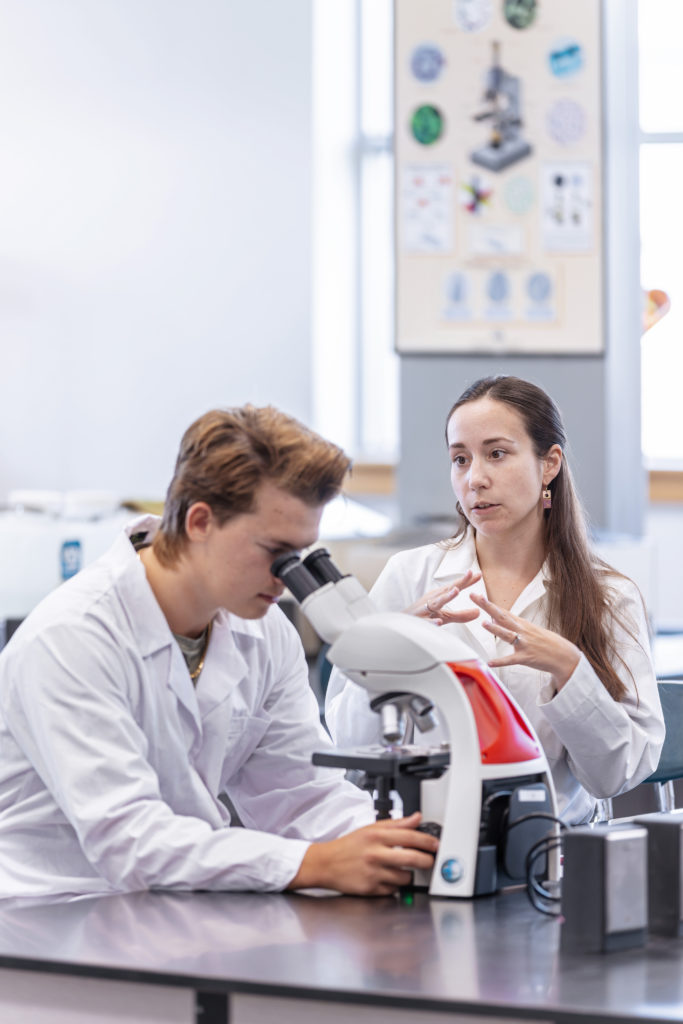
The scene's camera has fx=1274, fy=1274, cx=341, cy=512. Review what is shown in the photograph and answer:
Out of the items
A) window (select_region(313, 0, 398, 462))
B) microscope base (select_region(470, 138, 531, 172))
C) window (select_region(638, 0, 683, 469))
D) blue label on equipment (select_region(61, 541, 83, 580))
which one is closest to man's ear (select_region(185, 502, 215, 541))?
blue label on equipment (select_region(61, 541, 83, 580))

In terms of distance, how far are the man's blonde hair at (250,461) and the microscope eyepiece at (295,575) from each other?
73 mm

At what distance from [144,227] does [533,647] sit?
442 cm

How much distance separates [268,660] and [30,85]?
187 inches

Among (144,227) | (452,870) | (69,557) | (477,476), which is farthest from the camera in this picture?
(144,227)

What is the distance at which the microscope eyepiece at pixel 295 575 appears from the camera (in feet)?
4.88

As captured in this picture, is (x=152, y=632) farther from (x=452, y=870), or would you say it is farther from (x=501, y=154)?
(x=501, y=154)

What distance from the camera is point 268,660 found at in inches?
70.0

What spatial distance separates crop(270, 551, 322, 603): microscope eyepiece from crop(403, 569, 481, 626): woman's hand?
0.35 m

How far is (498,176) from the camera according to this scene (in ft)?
14.3

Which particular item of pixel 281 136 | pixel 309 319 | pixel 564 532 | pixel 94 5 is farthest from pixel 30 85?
pixel 564 532

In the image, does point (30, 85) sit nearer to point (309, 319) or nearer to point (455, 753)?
point (309, 319)

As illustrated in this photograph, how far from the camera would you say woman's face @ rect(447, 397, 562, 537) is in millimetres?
2039

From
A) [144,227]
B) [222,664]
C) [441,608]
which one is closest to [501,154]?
[144,227]

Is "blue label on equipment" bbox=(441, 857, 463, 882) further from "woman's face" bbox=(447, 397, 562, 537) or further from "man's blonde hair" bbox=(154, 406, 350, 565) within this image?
"woman's face" bbox=(447, 397, 562, 537)
